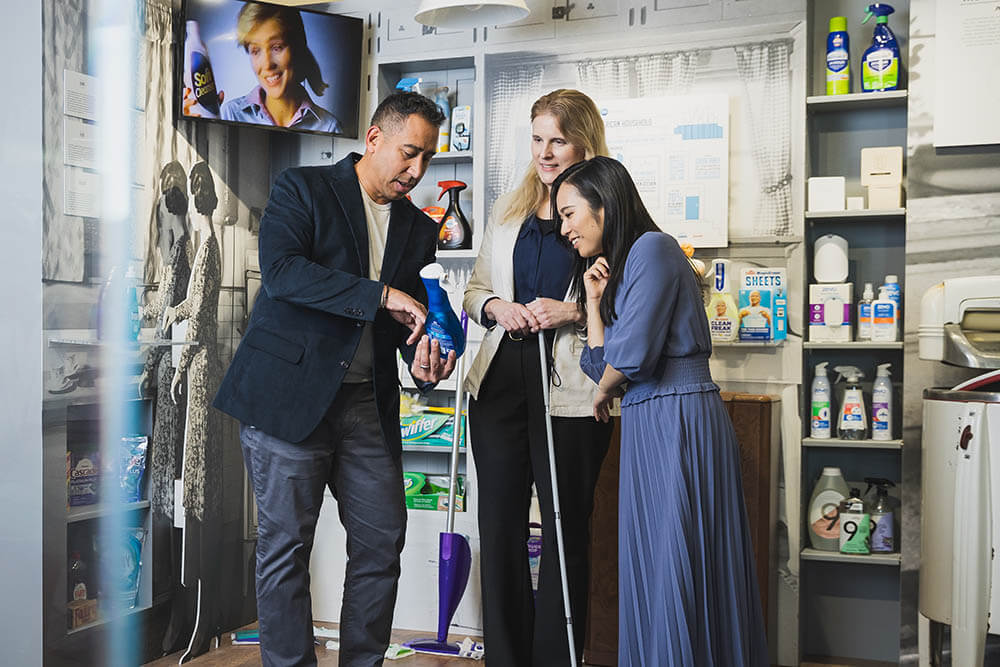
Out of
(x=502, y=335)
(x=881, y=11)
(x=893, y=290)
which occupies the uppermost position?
(x=881, y=11)

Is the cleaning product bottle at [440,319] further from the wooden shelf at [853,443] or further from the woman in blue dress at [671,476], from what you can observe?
the wooden shelf at [853,443]

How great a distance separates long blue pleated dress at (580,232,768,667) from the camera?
6.97 ft

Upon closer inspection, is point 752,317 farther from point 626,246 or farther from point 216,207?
point 216,207

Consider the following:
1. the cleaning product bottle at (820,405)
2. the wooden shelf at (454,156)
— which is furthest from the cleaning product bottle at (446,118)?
the cleaning product bottle at (820,405)

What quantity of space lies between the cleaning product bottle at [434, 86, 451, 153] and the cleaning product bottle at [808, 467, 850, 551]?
71.2 inches

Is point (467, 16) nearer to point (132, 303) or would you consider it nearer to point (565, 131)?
point (565, 131)

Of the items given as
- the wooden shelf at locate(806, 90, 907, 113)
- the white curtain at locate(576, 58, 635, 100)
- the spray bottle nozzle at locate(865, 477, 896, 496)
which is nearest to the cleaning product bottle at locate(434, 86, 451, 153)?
the white curtain at locate(576, 58, 635, 100)

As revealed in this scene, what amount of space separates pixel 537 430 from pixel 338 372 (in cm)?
61

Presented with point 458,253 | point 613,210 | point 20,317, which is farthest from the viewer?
point 458,253

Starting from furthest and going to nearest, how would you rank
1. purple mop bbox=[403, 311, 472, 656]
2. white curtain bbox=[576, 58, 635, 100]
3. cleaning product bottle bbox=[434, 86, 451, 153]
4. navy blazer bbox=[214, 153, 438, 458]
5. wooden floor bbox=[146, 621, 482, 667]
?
1. cleaning product bottle bbox=[434, 86, 451, 153]
2. white curtain bbox=[576, 58, 635, 100]
3. wooden floor bbox=[146, 621, 482, 667]
4. purple mop bbox=[403, 311, 472, 656]
5. navy blazer bbox=[214, 153, 438, 458]

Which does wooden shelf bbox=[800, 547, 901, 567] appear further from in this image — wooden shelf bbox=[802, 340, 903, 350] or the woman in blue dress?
the woman in blue dress

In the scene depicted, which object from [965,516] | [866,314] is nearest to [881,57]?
[866,314]

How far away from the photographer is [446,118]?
377 cm

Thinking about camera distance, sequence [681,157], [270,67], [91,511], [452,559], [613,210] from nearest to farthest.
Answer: [613,210], [91,511], [452,559], [681,157], [270,67]
